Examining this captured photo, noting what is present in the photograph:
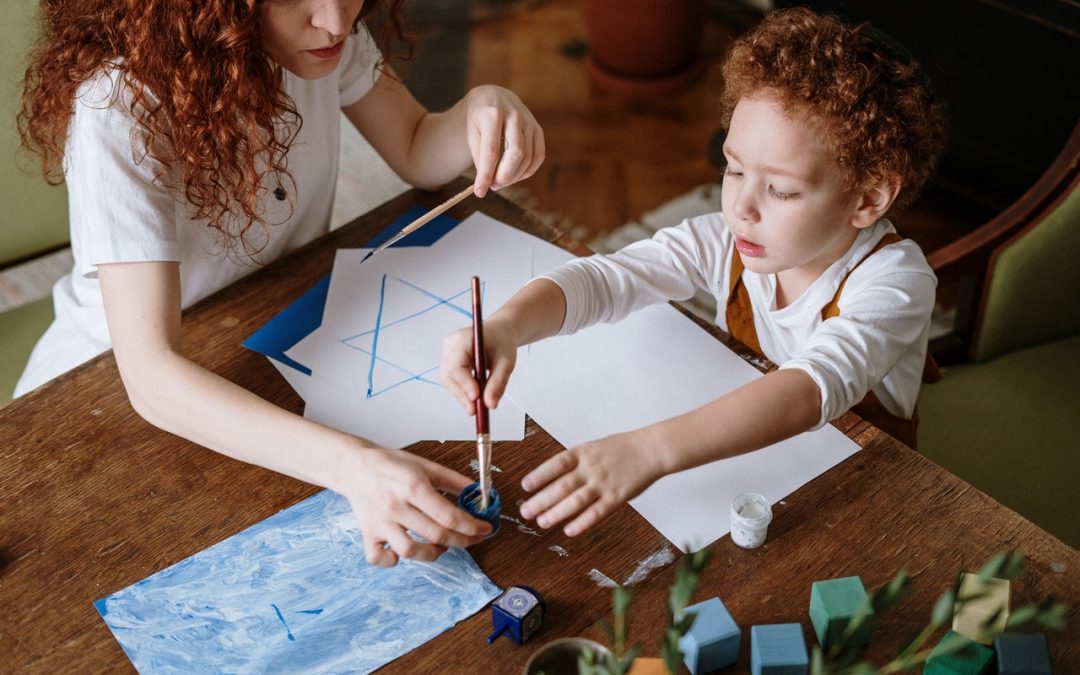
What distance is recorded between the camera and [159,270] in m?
1.15

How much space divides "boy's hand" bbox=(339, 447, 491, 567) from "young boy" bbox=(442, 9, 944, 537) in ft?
0.29

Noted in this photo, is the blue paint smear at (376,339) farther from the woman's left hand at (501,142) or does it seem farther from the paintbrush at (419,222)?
the woman's left hand at (501,142)

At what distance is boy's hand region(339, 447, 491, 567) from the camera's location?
0.95m

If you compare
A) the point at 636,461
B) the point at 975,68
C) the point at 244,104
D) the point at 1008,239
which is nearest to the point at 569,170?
the point at 975,68

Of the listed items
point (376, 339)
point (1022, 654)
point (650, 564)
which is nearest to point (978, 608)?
point (1022, 654)

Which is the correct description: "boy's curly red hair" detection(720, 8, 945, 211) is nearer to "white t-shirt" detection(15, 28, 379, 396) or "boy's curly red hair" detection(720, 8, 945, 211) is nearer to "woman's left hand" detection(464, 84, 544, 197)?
"woman's left hand" detection(464, 84, 544, 197)

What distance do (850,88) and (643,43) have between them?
2.03 meters

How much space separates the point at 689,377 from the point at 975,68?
1683mm

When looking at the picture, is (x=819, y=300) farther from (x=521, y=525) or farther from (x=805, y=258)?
(x=521, y=525)

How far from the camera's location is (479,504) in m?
0.98

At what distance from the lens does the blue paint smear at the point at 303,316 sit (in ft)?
3.98

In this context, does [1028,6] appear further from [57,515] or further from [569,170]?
[57,515]

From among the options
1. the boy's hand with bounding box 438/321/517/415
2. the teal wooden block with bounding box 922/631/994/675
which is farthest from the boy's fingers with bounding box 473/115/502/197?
the teal wooden block with bounding box 922/631/994/675

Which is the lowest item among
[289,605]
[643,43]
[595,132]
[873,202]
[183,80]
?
[595,132]
